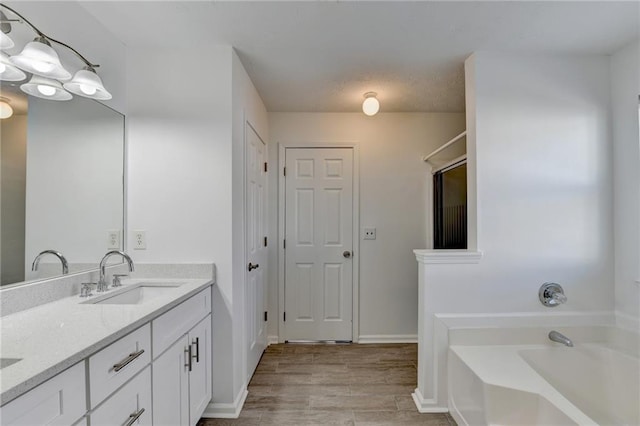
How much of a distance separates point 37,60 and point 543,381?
2.70 metres

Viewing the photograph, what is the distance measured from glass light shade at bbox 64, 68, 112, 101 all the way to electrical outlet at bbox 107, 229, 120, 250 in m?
0.76

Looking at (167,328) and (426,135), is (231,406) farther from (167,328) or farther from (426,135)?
(426,135)

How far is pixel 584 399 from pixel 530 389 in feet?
2.35

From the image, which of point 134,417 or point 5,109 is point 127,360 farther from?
point 5,109

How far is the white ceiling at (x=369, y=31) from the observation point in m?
1.60

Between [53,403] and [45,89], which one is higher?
[45,89]

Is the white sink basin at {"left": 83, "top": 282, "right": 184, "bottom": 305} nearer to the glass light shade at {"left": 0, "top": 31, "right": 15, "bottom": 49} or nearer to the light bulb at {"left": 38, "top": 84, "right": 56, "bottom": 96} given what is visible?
the light bulb at {"left": 38, "top": 84, "right": 56, "bottom": 96}

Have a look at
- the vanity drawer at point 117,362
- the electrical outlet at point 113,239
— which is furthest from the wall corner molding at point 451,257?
the electrical outlet at point 113,239

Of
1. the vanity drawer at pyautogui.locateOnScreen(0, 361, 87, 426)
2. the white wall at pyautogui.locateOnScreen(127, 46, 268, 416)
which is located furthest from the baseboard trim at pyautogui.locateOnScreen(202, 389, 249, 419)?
the vanity drawer at pyautogui.locateOnScreen(0, 361, 87, 426)

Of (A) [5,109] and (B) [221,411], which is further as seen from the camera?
(B) [221,411]

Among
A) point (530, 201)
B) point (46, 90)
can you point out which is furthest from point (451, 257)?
point (46, 90)

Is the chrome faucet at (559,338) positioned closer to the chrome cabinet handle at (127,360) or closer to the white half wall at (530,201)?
the white half wall at (530,201)

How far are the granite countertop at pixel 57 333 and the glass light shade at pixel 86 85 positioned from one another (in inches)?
40.2

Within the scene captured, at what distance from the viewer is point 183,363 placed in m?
1.57
